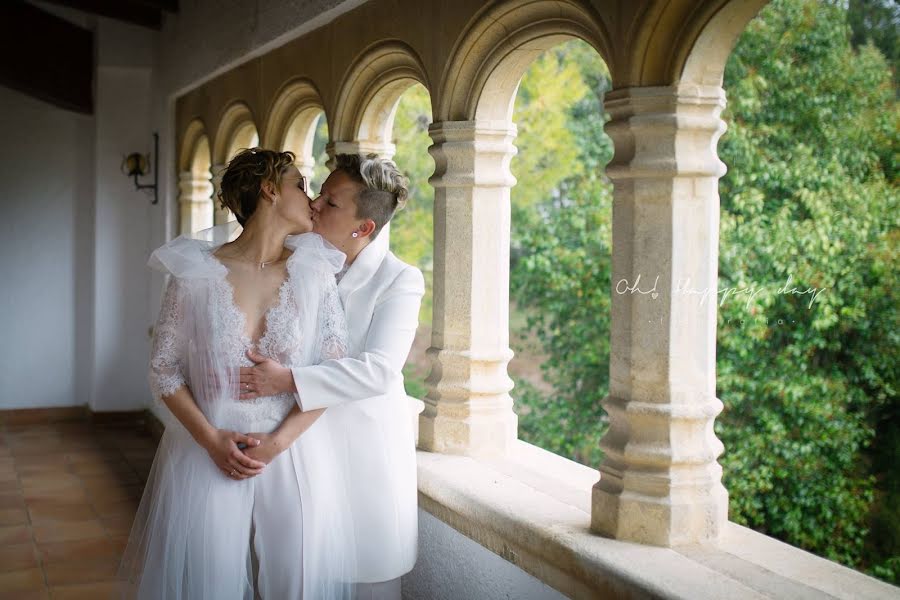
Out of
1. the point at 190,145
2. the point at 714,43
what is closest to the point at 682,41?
the point at 714,43

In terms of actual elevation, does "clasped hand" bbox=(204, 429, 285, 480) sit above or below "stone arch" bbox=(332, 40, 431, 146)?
below

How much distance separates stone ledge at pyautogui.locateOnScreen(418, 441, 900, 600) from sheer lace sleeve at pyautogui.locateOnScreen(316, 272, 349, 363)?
0.71 meters

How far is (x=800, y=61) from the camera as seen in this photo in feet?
25.2

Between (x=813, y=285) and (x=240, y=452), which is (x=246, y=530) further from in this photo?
(x=813, y=285)

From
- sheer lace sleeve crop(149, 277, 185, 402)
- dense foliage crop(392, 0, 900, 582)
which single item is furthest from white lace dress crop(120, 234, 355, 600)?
dense foliage crop(392, 0, 900, 582)

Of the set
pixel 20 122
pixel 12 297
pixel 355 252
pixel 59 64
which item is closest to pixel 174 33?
pixel 59 64

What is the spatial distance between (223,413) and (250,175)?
54cm

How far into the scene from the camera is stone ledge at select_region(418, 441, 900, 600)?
2.06 metres

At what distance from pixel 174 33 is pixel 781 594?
18.8 ft

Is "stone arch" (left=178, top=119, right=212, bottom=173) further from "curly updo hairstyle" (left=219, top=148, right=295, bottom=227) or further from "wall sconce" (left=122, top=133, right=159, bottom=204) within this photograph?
"curly updo hairstyle" (left=219, top=148, right=295, bottom=227)

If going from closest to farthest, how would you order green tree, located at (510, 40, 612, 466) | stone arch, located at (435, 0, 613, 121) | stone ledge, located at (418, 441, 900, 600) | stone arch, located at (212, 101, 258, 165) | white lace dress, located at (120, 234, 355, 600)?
1. stone ledge, located at (418, 441, 900, 600)
2. white lace dress, located at (120, 234, 355, 600)
3. stone arch, located at (435, 0, 613, 121)
4. stone arch, located at (212, 101, 258, 165)
5. green tree, located at (510, 40, 612, 466)

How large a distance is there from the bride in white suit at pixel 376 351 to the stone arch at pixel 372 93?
1.34 m

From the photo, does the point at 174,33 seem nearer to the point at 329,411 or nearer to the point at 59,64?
the point at 59,64

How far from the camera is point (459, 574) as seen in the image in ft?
9.47
